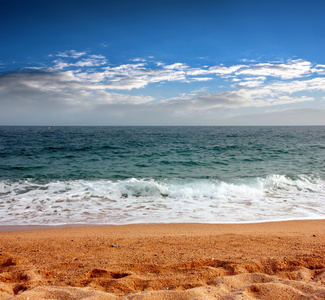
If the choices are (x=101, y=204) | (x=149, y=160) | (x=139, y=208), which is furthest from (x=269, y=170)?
(x=101, y=204)

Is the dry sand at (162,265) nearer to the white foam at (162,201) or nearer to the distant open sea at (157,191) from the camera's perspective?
the white foam at (162,201)

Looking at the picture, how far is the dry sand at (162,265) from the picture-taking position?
268 cm

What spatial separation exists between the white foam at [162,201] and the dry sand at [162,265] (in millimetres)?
1335

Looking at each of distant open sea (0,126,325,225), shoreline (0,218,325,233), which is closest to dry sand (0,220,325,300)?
shoreline (0,218,325,233)

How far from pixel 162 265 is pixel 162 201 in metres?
4.96

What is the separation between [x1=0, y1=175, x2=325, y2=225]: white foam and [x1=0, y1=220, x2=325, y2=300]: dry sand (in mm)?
1335

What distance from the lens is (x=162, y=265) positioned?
3453 millimetres

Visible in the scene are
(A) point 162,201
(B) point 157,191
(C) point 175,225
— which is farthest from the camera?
(B) point 157,191

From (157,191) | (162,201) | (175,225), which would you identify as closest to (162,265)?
(175,225)

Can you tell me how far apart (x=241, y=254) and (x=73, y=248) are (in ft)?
9.80

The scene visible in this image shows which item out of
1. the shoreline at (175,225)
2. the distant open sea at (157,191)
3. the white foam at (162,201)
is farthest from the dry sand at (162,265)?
the distant open sea at (157,191)

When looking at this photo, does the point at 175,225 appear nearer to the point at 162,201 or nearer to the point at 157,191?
the point at 162,201

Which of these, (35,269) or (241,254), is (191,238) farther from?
(35,269)

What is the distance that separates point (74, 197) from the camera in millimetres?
8695
